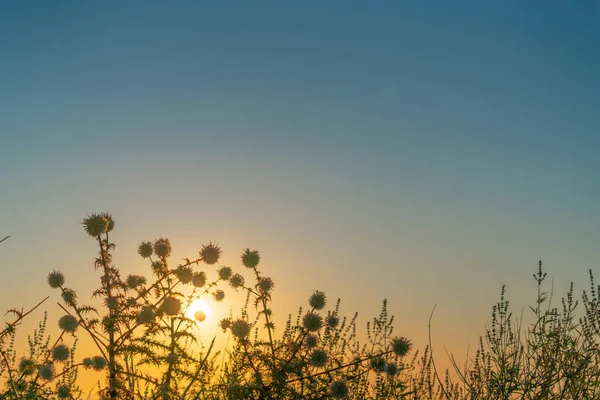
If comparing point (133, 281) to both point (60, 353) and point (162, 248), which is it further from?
point (60, 353)

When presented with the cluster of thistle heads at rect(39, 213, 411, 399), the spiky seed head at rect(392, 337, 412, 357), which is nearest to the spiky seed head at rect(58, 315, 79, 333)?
the cluster of thistle heads at rect(39, 213, 411, 399)

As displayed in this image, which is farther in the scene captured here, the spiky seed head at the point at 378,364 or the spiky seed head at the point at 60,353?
the spiky seed head at the point at 60,353

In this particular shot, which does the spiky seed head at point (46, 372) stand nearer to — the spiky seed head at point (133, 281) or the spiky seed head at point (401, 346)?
the spiky seed head at point (133, 281)

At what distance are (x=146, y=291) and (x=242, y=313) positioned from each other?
2536 millimetres

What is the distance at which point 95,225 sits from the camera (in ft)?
20.3

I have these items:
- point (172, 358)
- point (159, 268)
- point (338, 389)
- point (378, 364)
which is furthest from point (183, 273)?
point (378, 364)

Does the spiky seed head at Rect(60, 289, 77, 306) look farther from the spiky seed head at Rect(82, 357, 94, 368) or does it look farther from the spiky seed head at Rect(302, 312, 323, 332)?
the spiky seed head at Rect(302, 312, 323, 332)

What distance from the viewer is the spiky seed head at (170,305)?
231 inches

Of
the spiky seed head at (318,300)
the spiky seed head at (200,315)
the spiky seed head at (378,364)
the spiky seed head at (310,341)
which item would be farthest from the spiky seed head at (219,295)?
the spiky seed head at (378,364)

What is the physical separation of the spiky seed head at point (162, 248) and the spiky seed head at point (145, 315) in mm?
1155

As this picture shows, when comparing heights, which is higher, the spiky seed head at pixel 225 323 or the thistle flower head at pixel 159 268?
the thistle flower head at pixel 159 268

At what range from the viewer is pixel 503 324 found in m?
7.63

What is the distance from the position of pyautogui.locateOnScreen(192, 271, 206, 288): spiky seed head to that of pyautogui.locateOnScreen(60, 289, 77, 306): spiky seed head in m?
1.24

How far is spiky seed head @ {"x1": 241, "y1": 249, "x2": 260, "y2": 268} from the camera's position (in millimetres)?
6598
